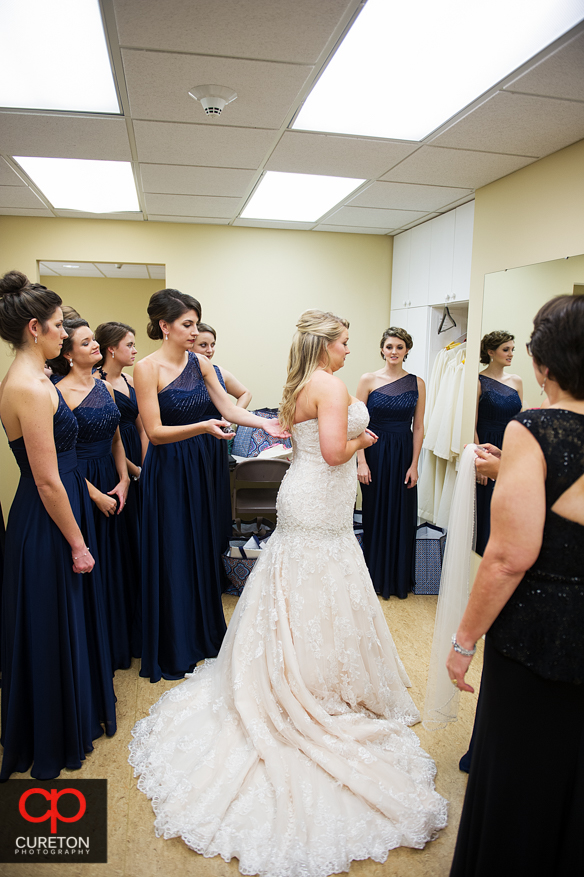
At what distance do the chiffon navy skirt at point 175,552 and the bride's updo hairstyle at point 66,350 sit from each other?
55cm

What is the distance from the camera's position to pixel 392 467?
388 cm

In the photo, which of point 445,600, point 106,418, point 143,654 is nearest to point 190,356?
point 106,418

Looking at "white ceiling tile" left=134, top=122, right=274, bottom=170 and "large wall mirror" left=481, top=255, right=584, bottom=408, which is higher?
"white ceiling tile" left=134, top=122, right=274, bottom=170

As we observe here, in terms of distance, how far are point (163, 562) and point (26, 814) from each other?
1.12 m

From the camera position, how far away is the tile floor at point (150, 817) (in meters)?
1.78

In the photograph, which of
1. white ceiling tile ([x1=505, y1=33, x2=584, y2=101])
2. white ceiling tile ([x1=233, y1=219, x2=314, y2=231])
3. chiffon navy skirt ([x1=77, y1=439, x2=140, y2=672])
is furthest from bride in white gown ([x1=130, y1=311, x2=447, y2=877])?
white ceiling tile ([x1=233, y1=219, x2=314, y2=231])

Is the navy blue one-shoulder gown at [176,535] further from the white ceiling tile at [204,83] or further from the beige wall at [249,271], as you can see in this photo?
the beige wall at [249,271]

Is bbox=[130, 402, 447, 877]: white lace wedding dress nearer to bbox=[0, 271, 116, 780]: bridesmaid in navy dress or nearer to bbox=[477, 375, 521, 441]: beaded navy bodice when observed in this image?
bbox=[0, 271, 116, 780]: bridesmaid in navy dress

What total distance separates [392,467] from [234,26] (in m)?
2.65

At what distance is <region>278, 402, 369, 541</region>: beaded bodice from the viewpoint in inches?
92.9

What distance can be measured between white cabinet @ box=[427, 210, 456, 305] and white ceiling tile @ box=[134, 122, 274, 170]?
1798mm

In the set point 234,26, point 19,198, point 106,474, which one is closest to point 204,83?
→ point 234,26

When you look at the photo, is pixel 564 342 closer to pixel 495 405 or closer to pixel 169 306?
pixel 169 306

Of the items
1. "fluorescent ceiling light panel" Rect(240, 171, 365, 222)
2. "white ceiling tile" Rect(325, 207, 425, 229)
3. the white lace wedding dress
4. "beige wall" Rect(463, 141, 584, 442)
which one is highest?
"fluorescent ceiling light panel" Rect(240, 171, 365, 222)
